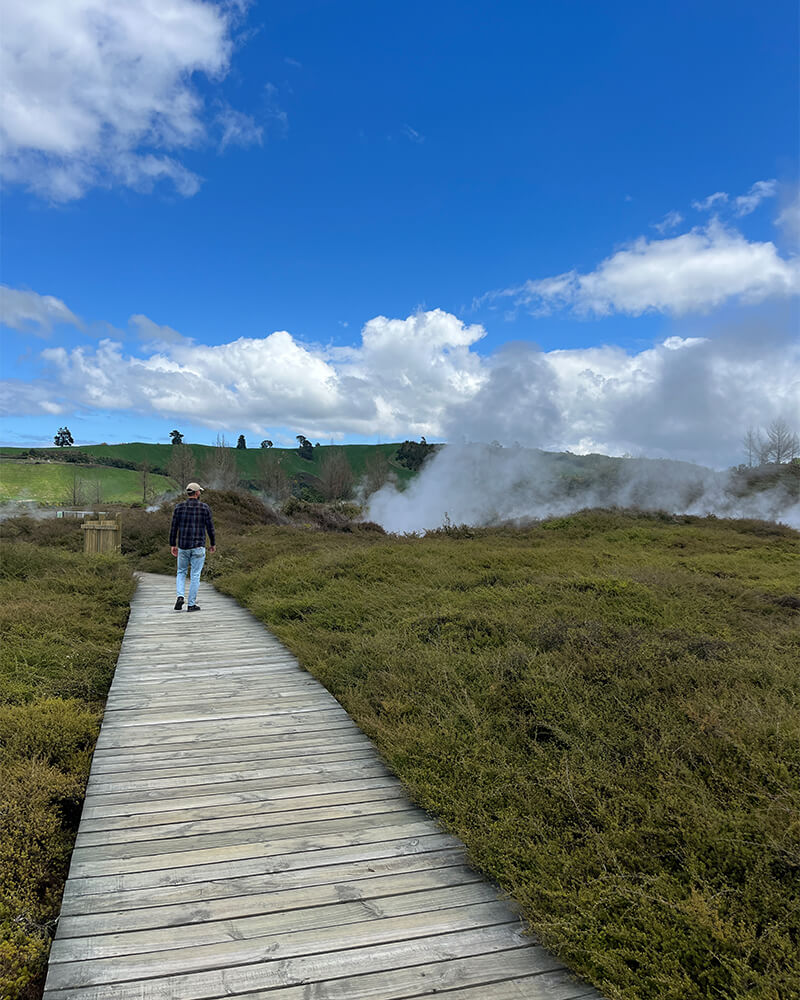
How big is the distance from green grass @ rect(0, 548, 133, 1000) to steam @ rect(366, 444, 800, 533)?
24.1 meters

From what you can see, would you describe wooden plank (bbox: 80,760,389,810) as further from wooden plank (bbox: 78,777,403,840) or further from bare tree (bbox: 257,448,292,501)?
bare tree (bbox: 257,448,292,501)

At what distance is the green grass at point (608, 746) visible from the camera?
253 cm

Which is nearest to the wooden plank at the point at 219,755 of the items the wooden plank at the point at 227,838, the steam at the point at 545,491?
the wooden plank at the point at 227,838

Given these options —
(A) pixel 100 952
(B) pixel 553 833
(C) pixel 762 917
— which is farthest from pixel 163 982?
(C) pixel 762 917

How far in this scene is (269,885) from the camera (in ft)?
9.66

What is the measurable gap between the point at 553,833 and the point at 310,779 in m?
1.78

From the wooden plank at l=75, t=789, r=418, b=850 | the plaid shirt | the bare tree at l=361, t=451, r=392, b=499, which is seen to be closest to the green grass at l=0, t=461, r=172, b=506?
the bare tree at l=361, t=451, r=392, b=499

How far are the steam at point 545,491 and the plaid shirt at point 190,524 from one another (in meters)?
23.0

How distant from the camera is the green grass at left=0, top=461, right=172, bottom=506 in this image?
54.0 meters

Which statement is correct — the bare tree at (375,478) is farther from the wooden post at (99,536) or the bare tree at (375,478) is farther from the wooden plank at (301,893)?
the wooden plank at (301,893)

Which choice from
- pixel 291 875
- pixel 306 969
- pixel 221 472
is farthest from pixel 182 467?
pixel 306 969

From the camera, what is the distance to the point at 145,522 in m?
18.5

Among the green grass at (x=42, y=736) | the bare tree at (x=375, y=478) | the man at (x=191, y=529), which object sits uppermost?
the bare tree at (x=375, y=478)

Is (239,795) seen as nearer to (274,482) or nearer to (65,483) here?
(274,482)
